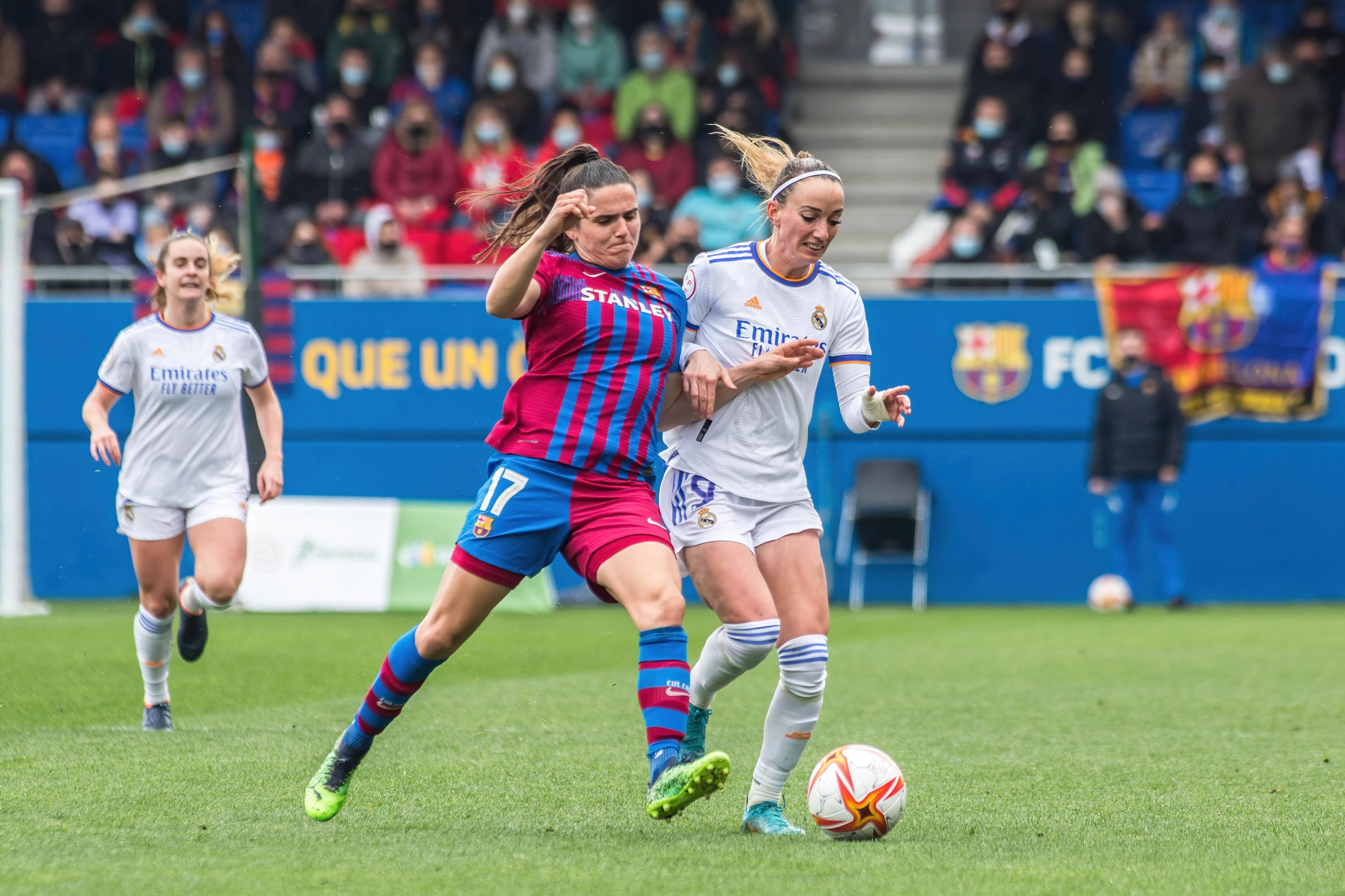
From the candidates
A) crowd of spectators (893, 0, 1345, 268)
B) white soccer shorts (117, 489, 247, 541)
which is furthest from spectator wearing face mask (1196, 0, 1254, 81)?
white soccer shorts (117, 489, 247, 541)

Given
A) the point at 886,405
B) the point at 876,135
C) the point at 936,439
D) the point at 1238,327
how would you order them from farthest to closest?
the point at 876,135
the point at 936,439
the point at 1238,327
the point at 886,405

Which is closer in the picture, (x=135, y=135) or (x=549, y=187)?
(x=549, y=187)

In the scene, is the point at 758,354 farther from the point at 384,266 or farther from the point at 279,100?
the point at 279,100

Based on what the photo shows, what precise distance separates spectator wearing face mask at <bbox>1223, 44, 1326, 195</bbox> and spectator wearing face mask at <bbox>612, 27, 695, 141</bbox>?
545 cm

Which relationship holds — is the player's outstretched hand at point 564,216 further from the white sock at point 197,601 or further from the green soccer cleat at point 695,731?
the white sock at point 197,601

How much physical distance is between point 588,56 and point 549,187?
14083 mm

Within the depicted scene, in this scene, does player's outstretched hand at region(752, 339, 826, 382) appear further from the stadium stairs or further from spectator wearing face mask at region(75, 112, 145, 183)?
spectator wearing face mask at region(75, 112, 145, 183)

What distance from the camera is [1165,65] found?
18.9m

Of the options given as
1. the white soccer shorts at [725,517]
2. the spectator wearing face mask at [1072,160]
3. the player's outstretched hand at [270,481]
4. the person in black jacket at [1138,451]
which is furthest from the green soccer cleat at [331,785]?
the spectator wearing face mask at [1072,160]

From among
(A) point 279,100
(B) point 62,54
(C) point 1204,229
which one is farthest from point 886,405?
(B) point 62,54

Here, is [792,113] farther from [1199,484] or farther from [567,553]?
[567,553]

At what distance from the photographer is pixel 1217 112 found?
18.3 meters

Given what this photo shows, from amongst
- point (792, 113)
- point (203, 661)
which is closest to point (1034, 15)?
point (792, 113)

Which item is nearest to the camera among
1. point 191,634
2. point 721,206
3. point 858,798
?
point 858,798
